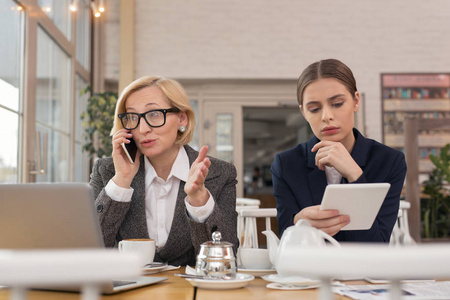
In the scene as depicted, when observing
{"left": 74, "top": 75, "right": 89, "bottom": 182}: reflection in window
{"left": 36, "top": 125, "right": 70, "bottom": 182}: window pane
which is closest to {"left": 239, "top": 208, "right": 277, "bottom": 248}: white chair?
{"left": 36, "top": 125, "right": 70, "bottom": 182}: window pane

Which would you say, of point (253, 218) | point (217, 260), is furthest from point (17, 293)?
point (253, 218)

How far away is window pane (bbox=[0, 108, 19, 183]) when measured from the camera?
3.03 metres

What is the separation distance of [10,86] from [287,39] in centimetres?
352

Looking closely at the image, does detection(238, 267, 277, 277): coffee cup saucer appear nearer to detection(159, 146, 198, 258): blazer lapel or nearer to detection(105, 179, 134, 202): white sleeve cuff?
detection(159, 146, 198, 258): blazer lapel

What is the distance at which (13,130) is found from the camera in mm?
3254

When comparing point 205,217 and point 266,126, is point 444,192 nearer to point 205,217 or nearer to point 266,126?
point 266,126

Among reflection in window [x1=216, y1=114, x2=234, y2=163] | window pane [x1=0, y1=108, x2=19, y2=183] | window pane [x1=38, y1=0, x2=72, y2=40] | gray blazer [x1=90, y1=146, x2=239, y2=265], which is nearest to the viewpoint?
gray blazer [x1=90, y1=146, x2=239, y2=265]

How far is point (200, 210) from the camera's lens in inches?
56.1

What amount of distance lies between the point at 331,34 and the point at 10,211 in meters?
5.45

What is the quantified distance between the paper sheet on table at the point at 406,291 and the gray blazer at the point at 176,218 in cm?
53

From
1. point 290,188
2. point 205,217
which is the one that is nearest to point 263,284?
point 205,217

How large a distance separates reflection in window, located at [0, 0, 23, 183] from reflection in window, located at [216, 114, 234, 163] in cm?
288

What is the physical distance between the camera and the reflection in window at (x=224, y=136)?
589cm

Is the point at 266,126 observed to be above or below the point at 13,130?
above
